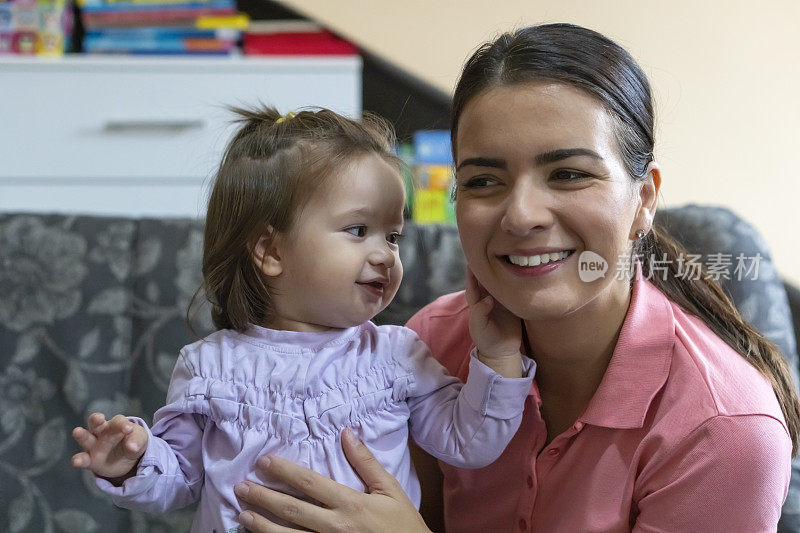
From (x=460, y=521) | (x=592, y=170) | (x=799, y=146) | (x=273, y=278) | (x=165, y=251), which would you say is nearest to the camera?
(x=592, y=170)

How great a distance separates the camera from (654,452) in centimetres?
113

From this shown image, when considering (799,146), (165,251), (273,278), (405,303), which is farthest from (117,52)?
(799,146)

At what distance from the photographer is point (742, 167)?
2615 mm

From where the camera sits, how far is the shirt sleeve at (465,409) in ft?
3.80

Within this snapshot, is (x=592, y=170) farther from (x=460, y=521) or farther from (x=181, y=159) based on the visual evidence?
(x=181, y=159)

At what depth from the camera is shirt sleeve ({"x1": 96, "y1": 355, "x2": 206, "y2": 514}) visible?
1.12 m

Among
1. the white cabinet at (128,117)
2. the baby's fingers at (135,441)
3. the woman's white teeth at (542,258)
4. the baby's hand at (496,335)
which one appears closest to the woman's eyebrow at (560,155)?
the woman's white teeth at (542,258)

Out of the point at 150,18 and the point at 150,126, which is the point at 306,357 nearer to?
the point at 150,126

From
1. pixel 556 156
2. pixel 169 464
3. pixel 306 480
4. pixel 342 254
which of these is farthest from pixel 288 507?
pixel 556 156

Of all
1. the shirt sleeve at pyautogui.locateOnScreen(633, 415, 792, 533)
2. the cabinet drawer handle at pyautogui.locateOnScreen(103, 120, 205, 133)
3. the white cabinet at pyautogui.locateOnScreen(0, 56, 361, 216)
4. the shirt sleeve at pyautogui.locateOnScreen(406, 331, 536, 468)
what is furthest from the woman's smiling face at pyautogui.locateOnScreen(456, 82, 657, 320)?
the cabinet drawer handle at pyautogui.locateOnScreen(103, 120, 205, 133)

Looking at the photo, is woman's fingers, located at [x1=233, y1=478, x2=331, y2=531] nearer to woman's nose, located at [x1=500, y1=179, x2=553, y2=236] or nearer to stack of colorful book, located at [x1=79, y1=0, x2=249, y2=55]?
woman's nose, located at [x1=500, y1=179, x2=553, y2=236]

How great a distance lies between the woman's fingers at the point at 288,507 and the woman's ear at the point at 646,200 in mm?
551

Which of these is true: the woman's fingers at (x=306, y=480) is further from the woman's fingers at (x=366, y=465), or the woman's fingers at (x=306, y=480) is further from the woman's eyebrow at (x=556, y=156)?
the woman's eyebrow at (x=556, y=156)

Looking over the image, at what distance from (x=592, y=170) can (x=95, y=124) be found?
74.7 inches
